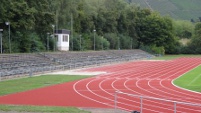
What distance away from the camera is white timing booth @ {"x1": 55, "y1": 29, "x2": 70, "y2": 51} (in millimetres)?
59969

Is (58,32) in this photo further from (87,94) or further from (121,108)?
(121,108)

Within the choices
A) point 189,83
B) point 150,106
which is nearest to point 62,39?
point 189,83

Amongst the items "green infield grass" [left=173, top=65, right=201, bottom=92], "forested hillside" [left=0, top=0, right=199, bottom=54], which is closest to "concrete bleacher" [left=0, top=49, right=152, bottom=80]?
"forested hillside" [left=0, top=0, right=199, bottom=54]

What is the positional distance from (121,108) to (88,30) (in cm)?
6680

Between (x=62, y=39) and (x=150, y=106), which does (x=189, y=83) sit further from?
(x=62, y=39)

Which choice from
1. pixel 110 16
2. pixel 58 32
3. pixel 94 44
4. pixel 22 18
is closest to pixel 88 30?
pixel 94 44

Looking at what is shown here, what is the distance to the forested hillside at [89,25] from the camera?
169 feet

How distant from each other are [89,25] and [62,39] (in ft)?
70.6

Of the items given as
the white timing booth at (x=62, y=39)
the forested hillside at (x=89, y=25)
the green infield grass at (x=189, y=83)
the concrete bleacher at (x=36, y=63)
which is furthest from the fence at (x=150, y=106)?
the white timing booth at (x=62, y=39)

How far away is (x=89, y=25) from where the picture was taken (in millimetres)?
81438

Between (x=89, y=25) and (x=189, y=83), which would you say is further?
(x=89, y=25)

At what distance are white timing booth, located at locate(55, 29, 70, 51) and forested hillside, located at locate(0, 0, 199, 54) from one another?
113cm

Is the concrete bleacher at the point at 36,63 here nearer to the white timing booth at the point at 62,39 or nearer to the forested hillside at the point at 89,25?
the white timing booth at the point at 62,39

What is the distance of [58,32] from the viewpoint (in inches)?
2371
